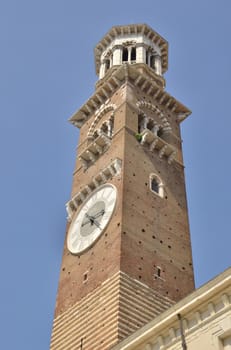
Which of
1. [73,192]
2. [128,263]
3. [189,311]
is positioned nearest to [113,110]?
[73,192]

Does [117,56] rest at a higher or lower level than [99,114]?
higher

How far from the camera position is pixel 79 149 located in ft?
79.0

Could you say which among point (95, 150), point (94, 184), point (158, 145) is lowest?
point (94, 184)

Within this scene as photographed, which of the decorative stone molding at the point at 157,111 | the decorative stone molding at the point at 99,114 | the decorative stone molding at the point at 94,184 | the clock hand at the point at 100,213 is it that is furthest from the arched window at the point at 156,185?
the decorative stone molding at the point at 99,114

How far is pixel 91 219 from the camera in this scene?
1922 cm

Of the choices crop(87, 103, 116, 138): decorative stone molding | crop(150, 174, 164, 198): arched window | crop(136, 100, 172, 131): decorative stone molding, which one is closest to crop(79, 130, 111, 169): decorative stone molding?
crop(87, 103, 116, 138): decorative stone molding

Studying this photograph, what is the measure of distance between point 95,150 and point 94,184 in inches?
75.7

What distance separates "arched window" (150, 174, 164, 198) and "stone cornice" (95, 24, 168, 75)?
1076 cm

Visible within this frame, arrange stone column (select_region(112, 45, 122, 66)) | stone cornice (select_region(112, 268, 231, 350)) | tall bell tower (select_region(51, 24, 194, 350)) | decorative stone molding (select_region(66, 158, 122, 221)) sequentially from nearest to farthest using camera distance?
stone cornice (select_region(112, 268, 231, 350)), tall bell tower (select_region(51, 24, 194, 350)), decorative stone molding (select_region(66, 158, 122, 221)), stone column (select_region(112, 45, 122, 66))

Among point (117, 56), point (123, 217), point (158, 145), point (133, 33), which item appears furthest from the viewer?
point (133, 33)

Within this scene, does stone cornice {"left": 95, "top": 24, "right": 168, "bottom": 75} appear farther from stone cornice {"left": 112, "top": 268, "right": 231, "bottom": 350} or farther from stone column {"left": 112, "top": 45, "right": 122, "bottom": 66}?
stone cornice {"left": 112, "top": 268, "right": 231, "bottom": 350}

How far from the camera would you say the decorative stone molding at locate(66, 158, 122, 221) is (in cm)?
1977

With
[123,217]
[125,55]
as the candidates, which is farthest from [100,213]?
[125,55]

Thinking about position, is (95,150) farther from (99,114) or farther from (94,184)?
(99,114)
